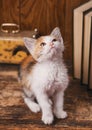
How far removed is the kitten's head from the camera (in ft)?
2.69

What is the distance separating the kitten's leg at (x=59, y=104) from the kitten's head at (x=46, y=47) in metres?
0.15

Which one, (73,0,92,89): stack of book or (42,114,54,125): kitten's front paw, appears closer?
(42,114,54,125): kitten's front paw

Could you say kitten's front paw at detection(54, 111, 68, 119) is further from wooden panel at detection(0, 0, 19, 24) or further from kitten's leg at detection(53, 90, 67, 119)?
wooden panel at detection(0, 0, 19, 24)

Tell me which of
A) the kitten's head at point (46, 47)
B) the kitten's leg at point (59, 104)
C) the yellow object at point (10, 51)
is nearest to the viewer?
the kitten's head at point (46, 47)

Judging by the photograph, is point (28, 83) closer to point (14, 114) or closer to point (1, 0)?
point (14, 114)

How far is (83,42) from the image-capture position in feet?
3.59

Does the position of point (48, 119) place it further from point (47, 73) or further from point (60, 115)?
point (47, 73)

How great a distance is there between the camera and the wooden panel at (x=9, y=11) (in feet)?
4.16

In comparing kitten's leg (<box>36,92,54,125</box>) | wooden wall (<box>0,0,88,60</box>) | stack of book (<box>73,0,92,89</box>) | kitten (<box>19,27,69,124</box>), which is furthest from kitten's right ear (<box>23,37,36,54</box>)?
wooden wall (<box>0,0,88,60</box>)

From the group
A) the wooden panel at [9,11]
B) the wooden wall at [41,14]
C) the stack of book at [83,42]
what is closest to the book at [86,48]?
the stack of book at [83,42]

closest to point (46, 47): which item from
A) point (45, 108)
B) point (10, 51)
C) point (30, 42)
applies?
point (30, 42)

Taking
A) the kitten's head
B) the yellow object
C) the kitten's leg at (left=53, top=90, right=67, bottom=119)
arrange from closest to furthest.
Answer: the kitten's head → the kitten's leg at (left=53, top=90, right=67, bottom=119) → the yellow object

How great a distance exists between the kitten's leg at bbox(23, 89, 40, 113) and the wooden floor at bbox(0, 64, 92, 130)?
0.02 meters

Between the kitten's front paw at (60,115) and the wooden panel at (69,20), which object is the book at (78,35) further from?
the kitten's front paw at (60,115)
